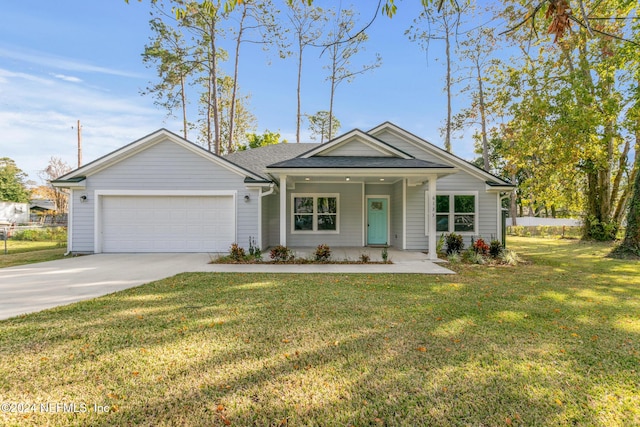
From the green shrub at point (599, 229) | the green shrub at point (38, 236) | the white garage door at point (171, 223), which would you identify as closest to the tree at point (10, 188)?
the green shrub at point (38, 236)

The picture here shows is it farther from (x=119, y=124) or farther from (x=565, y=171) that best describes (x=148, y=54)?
(x=565, y=171)

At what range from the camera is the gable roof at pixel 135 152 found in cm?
1016

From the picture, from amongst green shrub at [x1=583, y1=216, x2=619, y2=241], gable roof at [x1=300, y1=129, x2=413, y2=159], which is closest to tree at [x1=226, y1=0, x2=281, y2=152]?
gable roof at [x1=300, y1=129, x2=413, y2=159]

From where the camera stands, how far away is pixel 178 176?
1048cm

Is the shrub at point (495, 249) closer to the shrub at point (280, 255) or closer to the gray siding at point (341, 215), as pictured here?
the gray siding at point (341, 215)

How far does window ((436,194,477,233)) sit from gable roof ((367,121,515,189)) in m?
0.94

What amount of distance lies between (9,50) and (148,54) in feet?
20.3

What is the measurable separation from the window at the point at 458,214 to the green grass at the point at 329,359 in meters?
6.37

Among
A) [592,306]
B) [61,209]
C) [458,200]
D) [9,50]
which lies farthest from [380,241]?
[61,209]

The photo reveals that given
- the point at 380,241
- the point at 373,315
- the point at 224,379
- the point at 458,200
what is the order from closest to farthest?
the point at 224,379 < the point at 373,315 < the point at 458,200 < the point at 380,241

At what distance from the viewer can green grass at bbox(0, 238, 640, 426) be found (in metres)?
2.24

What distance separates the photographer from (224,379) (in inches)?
104

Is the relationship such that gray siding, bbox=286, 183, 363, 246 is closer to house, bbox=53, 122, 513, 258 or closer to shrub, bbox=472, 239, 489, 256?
house, bbox=53, 122, 513, 258

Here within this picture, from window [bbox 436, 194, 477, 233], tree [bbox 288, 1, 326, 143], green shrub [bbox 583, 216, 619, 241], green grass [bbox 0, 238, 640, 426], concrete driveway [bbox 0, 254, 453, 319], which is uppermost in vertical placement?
tree [bbox 288, 1, 326, 143]
